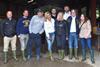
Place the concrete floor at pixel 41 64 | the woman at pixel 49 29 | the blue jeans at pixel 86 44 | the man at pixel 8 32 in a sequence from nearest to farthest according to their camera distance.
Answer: the concrete floor at pixel 41 64, the man at pixel 8 32, the blue jeans at pixel 86 44, the woman at pixel 49 29

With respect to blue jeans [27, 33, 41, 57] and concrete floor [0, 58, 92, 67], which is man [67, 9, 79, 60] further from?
blue jeans [27, 33, 41, 57]

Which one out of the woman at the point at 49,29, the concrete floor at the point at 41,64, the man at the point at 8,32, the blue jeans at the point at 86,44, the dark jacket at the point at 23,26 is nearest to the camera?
the concrete floor at the point at 41,64

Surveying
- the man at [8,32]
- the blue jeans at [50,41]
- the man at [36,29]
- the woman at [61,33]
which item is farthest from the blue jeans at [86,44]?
the man at [8,32]

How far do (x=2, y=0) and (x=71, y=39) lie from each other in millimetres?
5520

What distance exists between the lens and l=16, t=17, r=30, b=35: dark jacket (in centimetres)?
1230

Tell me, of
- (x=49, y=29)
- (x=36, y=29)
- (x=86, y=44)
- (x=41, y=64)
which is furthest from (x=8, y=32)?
(x=86, y=44)

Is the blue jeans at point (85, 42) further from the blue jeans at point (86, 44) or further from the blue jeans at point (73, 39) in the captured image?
the blue jeans at point (73, 39)

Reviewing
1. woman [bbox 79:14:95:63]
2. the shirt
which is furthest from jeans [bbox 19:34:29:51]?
woman [bbox 79:14:95:63]

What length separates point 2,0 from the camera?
54.2 feet

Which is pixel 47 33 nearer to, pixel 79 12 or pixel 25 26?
pixel 25 26

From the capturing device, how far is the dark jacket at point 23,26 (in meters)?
12.3

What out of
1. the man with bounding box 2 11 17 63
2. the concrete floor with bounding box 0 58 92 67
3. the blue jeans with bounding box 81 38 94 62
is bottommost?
the concrete floor with bounding box 0 58 92 67

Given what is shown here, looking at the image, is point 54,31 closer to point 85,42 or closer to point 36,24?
point 36,24

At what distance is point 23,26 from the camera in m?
12.4
